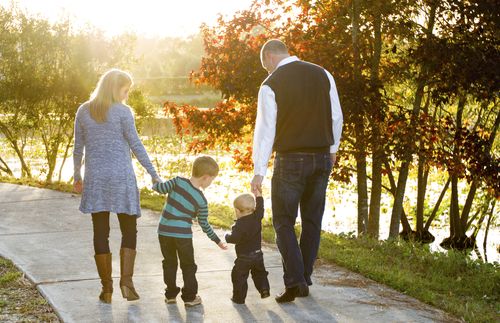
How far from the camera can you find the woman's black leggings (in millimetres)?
5840

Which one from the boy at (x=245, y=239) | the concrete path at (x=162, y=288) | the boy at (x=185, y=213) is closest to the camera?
the concrete path at (x=162, y=288)

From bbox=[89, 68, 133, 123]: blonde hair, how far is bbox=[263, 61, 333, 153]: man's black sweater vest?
1.02m

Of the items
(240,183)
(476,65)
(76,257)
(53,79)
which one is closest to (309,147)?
(76,257)

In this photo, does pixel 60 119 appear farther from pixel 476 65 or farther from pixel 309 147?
pixel 309 147

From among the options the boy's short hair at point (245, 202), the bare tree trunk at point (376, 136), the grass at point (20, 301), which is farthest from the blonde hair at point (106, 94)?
the bare tree trunk at point (376, 136)

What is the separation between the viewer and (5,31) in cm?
1473

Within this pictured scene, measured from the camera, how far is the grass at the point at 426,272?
6.07m

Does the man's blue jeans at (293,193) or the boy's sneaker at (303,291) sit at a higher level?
the man's blue jeans at (293,193)

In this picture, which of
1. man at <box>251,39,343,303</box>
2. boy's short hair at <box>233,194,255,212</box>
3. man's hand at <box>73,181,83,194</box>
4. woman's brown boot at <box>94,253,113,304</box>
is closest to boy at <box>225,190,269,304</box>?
boy's short hair at <box>233,194,255,212</box>

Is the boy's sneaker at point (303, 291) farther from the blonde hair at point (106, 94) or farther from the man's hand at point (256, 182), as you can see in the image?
the blonde hair at point (106, 94)

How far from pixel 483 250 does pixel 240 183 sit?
232 inches

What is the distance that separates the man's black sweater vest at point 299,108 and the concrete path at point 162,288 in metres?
1.13

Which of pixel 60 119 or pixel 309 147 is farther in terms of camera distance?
pixel 60 119

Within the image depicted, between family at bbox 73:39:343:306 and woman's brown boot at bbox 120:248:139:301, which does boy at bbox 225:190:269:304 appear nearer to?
family at bbox 73:39:343:306
